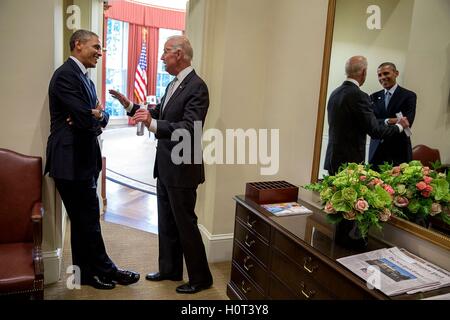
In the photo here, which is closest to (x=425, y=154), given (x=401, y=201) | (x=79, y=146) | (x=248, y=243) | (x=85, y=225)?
(x=401, y=201)

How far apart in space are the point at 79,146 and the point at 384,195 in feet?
5.84

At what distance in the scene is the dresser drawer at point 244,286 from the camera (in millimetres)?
2294

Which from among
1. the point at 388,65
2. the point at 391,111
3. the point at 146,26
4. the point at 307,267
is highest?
the point at 146,26

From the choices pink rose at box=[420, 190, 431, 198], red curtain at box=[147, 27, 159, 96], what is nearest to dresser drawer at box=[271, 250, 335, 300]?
pink rose at box=[420, 190, 431, 198]

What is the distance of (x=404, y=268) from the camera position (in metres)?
1.61

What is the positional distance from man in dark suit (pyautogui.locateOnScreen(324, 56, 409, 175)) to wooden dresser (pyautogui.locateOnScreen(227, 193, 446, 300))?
376 millimetres

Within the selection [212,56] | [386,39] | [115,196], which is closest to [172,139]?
[212,56]

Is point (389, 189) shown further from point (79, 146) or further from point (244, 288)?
point (79, 146)

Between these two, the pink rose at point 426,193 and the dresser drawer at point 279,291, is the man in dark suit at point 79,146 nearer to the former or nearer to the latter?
the dresser drawer at point 279,291

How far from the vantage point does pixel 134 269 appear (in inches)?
118

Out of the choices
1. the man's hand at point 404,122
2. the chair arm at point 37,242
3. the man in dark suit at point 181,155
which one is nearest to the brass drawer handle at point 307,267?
the man's hand at point 404,122

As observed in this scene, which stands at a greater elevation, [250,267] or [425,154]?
[425,154]

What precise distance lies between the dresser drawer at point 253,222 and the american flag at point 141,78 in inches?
327
